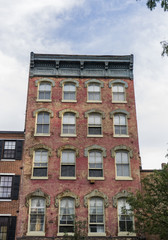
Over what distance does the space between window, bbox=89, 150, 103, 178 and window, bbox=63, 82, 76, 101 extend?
5240mm

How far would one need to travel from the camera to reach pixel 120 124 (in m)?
25.1

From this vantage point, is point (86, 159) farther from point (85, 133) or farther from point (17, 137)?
point (17, 137)

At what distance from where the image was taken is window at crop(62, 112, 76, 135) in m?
24.7

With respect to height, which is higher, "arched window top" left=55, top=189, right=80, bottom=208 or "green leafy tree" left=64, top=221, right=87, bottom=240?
"arched window top" left=55, top=189, right=80, bottom=208

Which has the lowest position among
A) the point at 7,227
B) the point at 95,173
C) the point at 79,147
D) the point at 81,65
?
the point at 7,227

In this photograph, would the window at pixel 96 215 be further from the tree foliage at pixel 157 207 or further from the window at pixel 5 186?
the window at pixel 5 186

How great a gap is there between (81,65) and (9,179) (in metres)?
11.6

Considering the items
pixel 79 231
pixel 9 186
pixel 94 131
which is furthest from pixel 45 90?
pixel 79 231

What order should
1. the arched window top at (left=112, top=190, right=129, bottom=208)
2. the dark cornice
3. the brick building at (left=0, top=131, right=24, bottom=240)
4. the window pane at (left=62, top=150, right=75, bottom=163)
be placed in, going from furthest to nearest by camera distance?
the dark cornice, the window pane at (left=62, top=150, right=75, bottom=163), the arched window top at (left=112, top=190, right=129, bottom=208), the brick building at (left=0, top=131, right=24, bottom=240)

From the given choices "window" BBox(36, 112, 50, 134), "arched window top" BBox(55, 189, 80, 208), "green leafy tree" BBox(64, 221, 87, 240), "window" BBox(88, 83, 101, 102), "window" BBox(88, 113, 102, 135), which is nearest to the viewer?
"green leafy tree" BBox(64, 221, 87, 240)

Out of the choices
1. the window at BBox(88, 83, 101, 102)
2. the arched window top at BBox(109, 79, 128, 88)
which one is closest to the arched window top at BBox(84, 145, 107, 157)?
the window at BBox(88, 83, 101, 102)

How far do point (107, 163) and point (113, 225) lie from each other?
15.2 ft

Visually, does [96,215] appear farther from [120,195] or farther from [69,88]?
[69,88]

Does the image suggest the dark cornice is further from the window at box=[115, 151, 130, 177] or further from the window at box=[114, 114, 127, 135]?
the window at box=[115, 151, 130, 177]
